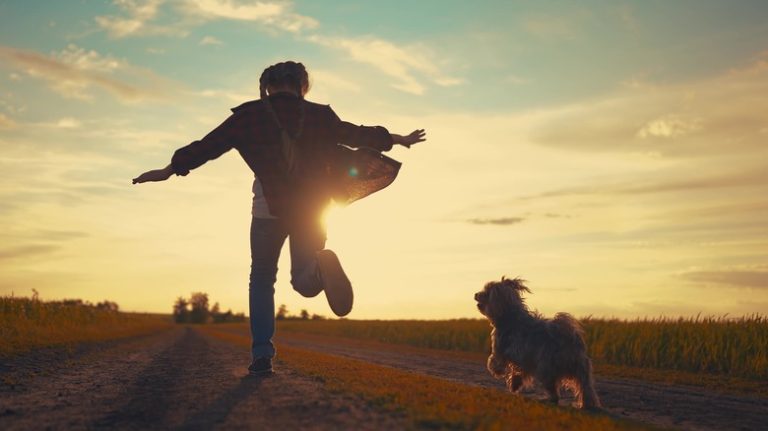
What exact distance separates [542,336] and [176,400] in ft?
13.9

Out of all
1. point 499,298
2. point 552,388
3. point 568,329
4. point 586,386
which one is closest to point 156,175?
point 499,298

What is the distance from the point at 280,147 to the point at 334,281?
1.44 metres

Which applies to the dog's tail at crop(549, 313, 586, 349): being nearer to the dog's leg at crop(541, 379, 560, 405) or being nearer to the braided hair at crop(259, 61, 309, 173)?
the dog's leg at crop(541, 379, 560, 405)

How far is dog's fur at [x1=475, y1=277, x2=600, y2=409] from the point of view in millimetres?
7199

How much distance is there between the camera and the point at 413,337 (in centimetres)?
2883

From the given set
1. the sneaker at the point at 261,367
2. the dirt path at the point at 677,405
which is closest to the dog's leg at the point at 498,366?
the dirt path at the point at 677,405

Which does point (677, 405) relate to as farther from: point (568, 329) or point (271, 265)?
point (271, 265)

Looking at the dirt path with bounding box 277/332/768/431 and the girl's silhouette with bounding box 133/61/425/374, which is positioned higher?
the girl's silhouette with bounding box 133/61/425/374

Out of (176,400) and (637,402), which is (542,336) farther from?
(176,400)

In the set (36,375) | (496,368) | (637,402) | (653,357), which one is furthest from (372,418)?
(653,357)

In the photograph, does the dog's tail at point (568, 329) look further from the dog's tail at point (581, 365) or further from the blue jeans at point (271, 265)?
the blue jeans at point (271, 265)

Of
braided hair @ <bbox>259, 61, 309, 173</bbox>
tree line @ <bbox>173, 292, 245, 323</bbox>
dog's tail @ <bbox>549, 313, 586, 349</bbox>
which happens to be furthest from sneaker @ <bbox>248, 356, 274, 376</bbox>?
tree line @ <bbox>173, 292, 245, 323</bbox>

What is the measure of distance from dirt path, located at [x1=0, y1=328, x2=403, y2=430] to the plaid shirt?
1.81 meters

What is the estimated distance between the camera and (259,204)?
6.56 m
